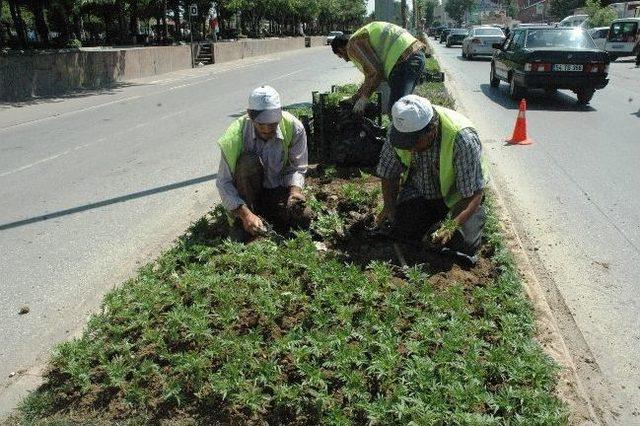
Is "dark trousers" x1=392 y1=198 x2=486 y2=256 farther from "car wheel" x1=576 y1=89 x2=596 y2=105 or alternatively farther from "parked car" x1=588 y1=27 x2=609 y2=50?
"parked car" x1=588 y1=27 x2=609 y2=50

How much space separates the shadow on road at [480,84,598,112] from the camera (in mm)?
12539

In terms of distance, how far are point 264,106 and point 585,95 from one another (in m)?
10.6

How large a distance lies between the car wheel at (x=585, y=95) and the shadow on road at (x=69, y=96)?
13049 mm

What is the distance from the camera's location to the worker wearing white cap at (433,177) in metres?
3.79

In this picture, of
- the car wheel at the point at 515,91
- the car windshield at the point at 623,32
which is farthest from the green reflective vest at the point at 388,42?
the car windshield at the point at 623,32

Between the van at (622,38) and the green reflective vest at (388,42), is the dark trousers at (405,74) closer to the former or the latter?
the green reflective vest at (388,42)

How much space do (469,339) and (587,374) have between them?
0.74 m

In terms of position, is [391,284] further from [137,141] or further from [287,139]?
[137,141]

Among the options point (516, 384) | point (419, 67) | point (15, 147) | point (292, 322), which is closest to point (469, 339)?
point (516, 384)

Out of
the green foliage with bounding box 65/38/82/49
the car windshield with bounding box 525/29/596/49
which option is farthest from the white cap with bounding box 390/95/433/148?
the green foliage with bounding box 65/38/82/49

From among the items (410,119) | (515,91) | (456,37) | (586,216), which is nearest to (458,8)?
(456,37)

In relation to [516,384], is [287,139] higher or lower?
higher

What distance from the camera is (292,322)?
11.1 feet

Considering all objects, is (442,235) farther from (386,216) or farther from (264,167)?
(264,167)
